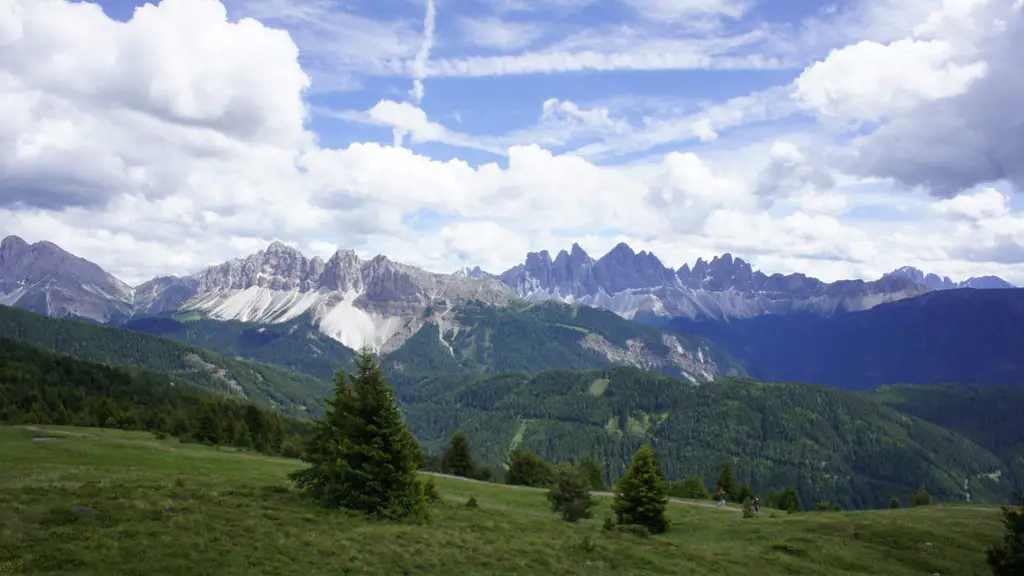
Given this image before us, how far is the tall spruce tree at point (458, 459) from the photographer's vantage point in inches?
4131

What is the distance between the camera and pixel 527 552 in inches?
1342

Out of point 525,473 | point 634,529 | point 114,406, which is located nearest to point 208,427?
point 114,406

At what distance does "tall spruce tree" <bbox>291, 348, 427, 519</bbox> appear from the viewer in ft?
132

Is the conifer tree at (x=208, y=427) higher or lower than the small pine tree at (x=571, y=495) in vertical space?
lower

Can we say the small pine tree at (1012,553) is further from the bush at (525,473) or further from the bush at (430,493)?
the bush at (525,473)

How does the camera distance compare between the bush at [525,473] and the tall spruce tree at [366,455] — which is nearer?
the tall spruce tree at [366,455]

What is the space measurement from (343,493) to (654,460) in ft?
83.5

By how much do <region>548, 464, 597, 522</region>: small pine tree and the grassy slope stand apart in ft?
6.53

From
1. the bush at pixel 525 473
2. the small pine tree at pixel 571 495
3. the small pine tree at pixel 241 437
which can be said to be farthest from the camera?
the bush at pixel 525 473

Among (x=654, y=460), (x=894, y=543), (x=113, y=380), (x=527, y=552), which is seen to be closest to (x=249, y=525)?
(x=527, y=552)

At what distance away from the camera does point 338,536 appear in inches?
1272

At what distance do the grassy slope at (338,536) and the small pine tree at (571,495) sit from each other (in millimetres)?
1991

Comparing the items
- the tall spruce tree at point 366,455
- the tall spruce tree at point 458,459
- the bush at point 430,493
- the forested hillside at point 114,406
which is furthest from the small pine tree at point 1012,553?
the tall spruce tree at point 458,459

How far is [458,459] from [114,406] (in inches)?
2658
